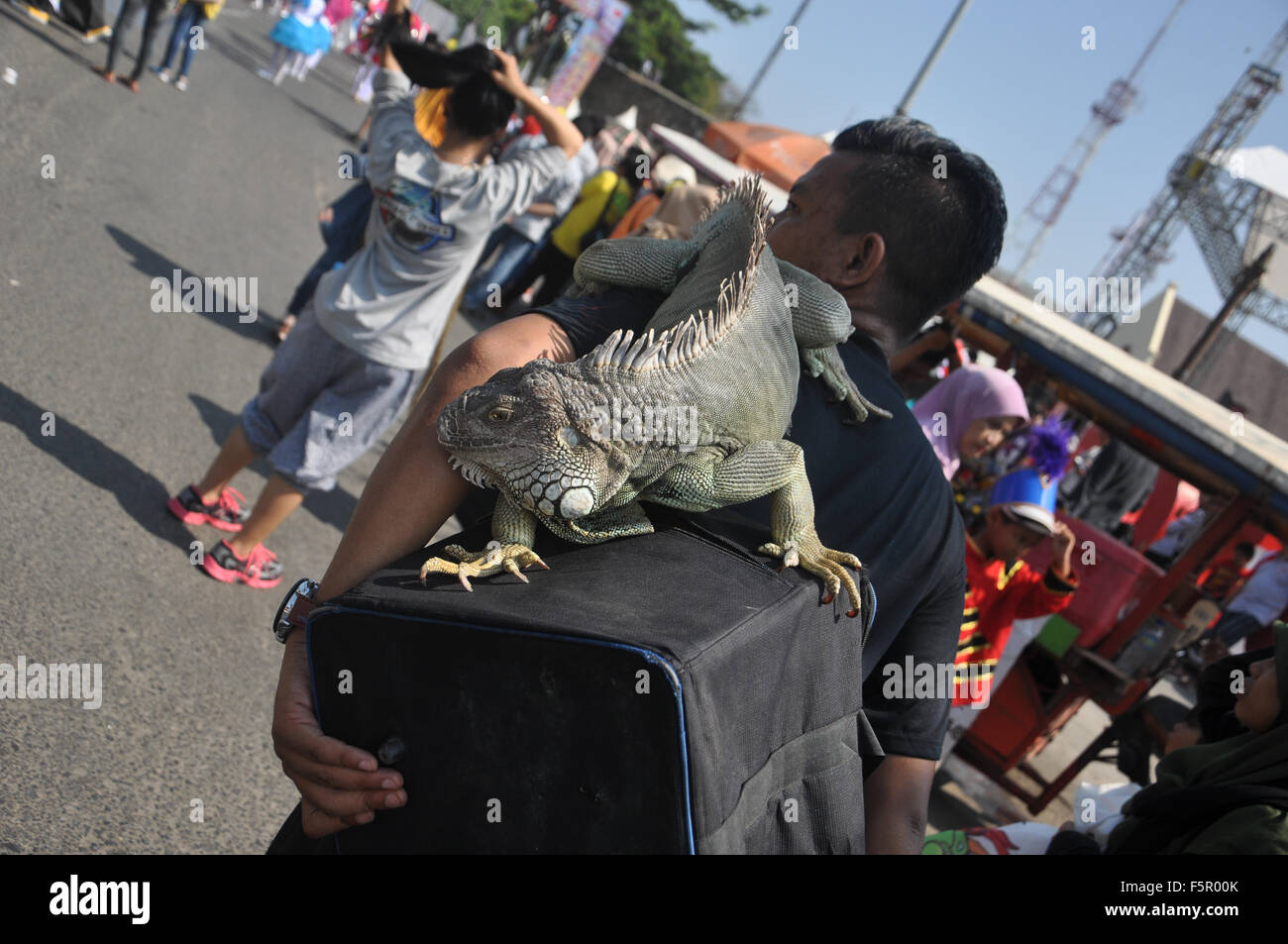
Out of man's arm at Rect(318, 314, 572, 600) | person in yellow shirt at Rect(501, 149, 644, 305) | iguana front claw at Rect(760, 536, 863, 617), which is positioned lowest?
person in yellow shirt at Rect(501, 149, 644, 305)

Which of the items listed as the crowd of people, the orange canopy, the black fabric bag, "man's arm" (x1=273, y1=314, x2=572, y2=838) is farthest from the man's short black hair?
the orange canopy

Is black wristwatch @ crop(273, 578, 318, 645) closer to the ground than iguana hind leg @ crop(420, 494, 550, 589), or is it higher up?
closer to the ground

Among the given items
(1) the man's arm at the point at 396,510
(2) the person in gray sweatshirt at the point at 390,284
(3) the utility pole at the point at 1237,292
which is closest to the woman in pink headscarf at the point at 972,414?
(2) the person in gray sweatshirt at the point at 390,284

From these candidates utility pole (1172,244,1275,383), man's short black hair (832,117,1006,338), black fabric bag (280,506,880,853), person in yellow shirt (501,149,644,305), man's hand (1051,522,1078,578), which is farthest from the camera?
utility pole (1172,244,1275,383)

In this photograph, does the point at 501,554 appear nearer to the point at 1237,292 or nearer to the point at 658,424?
the point at 658,424

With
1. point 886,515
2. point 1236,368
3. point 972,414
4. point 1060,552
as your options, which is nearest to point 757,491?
point 886,515

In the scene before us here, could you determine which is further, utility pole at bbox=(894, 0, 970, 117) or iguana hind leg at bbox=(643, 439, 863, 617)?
utility pole at bbox=(894, 0, 970, 117)

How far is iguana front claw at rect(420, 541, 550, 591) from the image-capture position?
1394 millimetres

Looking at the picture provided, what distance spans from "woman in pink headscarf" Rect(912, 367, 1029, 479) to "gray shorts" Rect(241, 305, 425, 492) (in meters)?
3.01

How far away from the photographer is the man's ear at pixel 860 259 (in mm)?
2254

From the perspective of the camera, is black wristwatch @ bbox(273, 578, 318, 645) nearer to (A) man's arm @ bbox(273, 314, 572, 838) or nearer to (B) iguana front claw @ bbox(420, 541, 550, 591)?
(A) man's arm @ bbox(273, 314, 572, 838)

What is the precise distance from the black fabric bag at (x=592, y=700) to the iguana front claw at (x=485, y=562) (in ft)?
0.08

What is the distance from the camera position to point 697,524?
5.67 ft

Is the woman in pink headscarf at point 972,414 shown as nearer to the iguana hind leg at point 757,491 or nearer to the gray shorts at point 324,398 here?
the gray shorts at point 324,398
